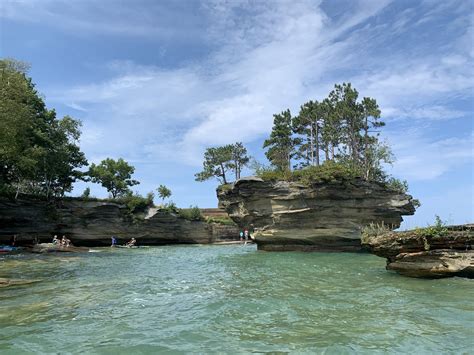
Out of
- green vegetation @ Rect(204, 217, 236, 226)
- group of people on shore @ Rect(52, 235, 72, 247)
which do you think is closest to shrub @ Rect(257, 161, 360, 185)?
group of people on shore @ Rect(52, 235, 72, 247)

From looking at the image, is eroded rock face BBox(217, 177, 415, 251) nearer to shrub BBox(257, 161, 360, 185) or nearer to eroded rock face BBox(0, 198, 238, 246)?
→ shrub BBox(257, 161, 360, 185)

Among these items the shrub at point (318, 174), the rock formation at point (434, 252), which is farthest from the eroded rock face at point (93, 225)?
the rock formation at point (434, 252)

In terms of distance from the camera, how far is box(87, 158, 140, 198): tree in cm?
5984

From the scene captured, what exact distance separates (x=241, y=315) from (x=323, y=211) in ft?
79.9

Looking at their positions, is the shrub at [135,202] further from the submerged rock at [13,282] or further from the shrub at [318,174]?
the submerged rock at [13,282]

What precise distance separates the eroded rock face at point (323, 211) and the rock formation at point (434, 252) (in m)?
16.4

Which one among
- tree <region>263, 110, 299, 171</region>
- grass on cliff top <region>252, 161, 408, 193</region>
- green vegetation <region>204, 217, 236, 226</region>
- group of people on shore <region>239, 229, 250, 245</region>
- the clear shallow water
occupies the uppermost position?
tree <region>263, 110, 299, 171</region>

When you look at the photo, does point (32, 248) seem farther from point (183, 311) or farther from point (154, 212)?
point (183, 311)

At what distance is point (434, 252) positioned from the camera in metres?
14.7

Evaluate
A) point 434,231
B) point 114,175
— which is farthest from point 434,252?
point 114,175

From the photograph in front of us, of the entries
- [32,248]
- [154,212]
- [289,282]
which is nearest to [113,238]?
[154,212]

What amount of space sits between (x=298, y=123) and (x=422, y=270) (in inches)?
1613

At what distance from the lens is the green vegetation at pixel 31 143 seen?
75.2ft

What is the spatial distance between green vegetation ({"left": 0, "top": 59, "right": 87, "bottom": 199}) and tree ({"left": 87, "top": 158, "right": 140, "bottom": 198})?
33.9 ft
